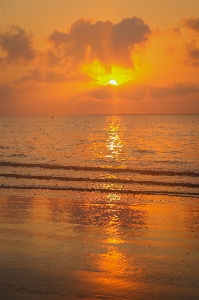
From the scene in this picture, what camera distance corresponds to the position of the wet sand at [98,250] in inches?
308

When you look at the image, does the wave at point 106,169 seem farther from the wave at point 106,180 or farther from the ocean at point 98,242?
the ocean at point 98,242

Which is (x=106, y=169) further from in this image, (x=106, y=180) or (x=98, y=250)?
(x=98, y=250)

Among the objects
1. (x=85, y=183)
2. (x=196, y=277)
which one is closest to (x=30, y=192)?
(x=85, y=183)

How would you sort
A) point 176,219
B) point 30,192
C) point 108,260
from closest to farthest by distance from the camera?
point 108,260 → point 176,219 → point 30,192

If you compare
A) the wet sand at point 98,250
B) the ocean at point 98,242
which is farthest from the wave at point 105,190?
the wet sand at point 98,250

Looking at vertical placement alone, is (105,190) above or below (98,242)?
below

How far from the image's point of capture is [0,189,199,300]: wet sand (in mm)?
7812

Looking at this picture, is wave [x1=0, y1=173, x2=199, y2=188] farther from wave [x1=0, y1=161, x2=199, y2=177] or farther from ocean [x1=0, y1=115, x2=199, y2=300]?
wave [x1=0, y1=161, x2=199, y2=177]

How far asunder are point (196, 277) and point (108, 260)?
6.23 ft

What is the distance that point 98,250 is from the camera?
10.2 metres

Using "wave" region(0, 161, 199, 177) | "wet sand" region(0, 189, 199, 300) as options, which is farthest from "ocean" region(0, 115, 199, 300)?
"wave" region(0, 161, 199, 177)

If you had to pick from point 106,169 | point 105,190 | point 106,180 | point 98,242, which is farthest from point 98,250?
point 106,169

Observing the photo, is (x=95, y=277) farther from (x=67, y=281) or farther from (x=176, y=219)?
(x=176, y=219)

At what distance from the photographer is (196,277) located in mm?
8422
